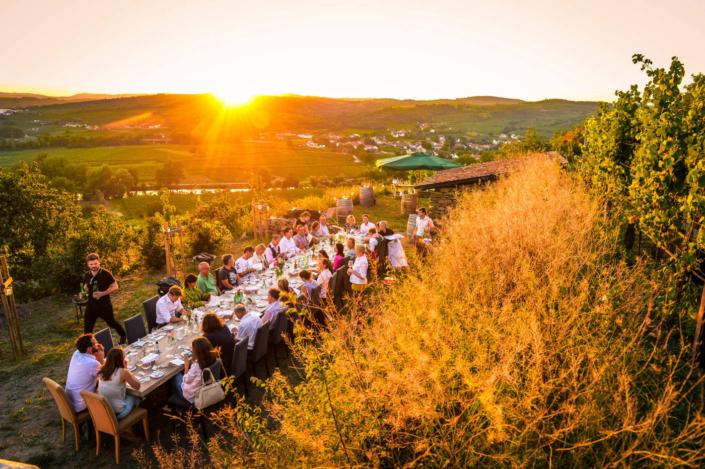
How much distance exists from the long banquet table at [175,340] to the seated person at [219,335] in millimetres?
448

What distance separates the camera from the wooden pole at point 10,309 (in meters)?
6.51

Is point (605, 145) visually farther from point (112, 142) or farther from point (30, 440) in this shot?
point (112, 142)

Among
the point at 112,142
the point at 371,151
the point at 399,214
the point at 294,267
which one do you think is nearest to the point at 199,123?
the point at 112,142

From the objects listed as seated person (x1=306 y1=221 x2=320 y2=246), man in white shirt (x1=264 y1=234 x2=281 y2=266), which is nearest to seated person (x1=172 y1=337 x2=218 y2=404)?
man in white shirt (x1=264 y1=234 x2=281 y2=266)

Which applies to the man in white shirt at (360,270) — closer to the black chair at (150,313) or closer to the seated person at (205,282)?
the seated person at (205,282)

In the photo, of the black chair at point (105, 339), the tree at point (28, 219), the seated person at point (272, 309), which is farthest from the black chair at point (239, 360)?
the tree at point (28, 219)

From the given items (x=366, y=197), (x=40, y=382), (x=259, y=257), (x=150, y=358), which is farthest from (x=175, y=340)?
(x=366, y=197)

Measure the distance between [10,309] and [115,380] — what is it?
4.21 m

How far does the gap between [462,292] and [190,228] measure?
10.2m

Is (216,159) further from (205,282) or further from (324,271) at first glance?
(324,271)

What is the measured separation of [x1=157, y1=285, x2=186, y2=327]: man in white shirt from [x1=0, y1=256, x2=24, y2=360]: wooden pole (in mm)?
2619

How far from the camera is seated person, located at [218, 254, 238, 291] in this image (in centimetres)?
794

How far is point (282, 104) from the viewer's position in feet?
290

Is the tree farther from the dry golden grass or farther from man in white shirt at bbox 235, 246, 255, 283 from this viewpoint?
the dry golden grass
